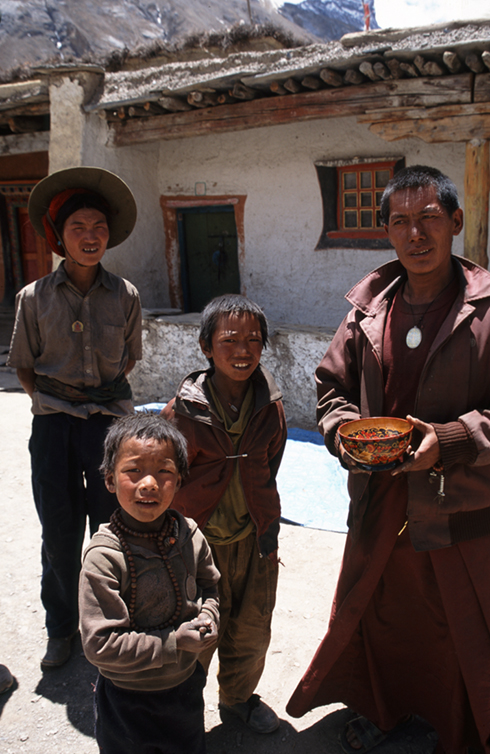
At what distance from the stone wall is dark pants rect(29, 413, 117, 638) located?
3.61 m

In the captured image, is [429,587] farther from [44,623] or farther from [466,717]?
[44,623]

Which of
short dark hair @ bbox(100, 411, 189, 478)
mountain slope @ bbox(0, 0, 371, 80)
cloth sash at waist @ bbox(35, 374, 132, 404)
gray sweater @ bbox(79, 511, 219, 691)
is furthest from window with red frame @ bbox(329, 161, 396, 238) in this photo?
mountain slope @ bbox(0, 0, 371, 80)

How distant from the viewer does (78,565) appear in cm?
268

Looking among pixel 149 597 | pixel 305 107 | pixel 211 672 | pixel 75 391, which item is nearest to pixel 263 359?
pixel 305 107

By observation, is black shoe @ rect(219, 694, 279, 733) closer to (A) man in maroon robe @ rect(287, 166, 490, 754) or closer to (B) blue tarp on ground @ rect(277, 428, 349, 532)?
(A) man in maroon robe @ rect(287, 166, 490, 754)

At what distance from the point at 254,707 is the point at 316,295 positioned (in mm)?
5467

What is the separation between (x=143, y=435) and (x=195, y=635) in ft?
1.71

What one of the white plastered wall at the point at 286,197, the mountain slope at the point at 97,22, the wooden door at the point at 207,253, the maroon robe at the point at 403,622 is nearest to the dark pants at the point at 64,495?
the maroon robe at the point at 403,622

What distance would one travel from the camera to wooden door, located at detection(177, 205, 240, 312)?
788cm

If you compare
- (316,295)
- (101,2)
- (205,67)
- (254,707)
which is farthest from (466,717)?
(101,2)

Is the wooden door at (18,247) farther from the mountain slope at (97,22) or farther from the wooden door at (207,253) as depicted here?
the mountain slope at (97,22)

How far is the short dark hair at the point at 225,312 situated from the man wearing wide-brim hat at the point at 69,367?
0.70 m

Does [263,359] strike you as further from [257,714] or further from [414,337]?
[414,337]

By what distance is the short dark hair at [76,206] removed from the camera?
252 centimetres
